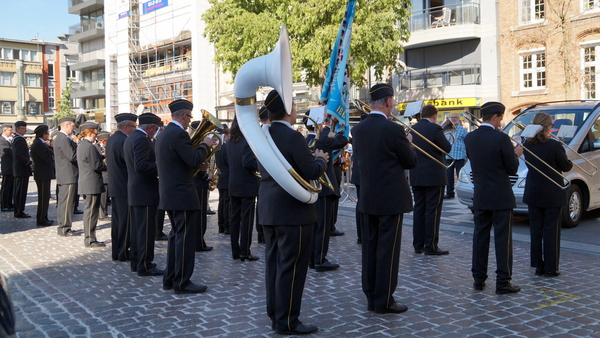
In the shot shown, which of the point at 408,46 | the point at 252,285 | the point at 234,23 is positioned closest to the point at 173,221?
the point at 252,285

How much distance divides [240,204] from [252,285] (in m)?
1.86

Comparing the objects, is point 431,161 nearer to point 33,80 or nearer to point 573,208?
point 573,208

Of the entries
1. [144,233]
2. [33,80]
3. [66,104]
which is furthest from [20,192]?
[33,80]

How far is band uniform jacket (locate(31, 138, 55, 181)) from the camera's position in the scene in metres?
11.8

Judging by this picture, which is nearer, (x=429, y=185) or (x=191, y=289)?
(x=191, y=289)

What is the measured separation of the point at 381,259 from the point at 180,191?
225 centimetres

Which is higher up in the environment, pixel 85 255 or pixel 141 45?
pixel 141 45

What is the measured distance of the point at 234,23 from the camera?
24344 mm

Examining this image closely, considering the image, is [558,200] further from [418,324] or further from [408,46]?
[408,46]

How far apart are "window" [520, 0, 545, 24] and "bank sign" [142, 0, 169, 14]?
2702cm

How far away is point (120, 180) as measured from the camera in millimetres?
7977

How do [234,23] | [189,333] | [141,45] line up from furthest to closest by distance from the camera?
1. [141,45]
2. [234,23]
3. [189,333]

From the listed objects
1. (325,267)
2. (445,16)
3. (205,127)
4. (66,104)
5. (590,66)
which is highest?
(445,16)

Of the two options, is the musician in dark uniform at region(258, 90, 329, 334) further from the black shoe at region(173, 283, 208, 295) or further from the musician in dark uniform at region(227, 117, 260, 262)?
the musician in dark uniform at region(227, 117, 260, 262)
